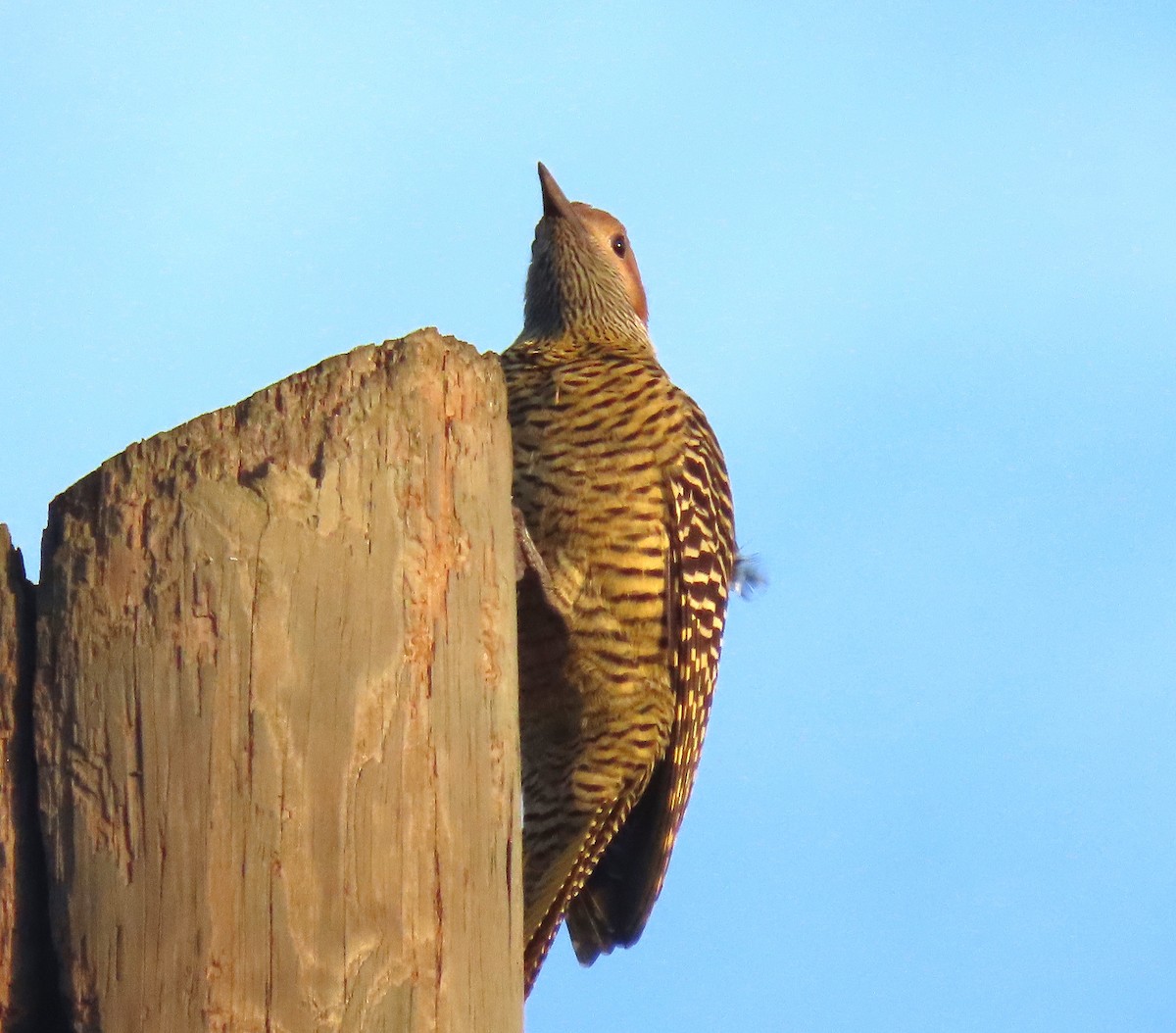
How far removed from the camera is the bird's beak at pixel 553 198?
22.4 ft

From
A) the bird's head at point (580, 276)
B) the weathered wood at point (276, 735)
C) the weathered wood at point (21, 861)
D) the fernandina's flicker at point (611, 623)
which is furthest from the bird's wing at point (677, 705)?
the weathered wood at point (21, 861)

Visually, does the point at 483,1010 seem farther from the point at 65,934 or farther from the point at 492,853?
the point at 65,934

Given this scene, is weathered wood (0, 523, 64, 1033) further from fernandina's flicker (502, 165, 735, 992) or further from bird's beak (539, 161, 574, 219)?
bird's beak (539, 161, 574, 219)

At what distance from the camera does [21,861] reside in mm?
2613

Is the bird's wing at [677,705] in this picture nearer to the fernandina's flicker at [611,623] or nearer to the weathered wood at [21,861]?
the fernandina's flicker at [611,623]

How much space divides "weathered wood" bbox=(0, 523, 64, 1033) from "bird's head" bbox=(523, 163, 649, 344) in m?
3.47

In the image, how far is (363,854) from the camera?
2.57 meters

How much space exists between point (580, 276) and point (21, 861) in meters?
4.23

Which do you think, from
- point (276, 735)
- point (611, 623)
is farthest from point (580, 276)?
point (276, 735)

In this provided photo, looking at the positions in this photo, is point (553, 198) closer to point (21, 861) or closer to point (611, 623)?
point (611, 623)

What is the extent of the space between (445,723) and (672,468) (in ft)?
8.08

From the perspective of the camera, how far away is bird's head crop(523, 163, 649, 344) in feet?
20.6

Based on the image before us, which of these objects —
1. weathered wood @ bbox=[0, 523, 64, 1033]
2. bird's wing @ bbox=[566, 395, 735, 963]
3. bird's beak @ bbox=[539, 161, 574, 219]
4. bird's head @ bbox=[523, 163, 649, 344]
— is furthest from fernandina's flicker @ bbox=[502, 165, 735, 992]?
weathered wood @ bbox=[0, 523, 64, 1033]

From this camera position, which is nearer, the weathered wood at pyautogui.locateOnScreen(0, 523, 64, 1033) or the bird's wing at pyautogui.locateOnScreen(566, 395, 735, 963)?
the weathered wood at pyautogui.locateOnScreen(0, 523, 64, 1033)
